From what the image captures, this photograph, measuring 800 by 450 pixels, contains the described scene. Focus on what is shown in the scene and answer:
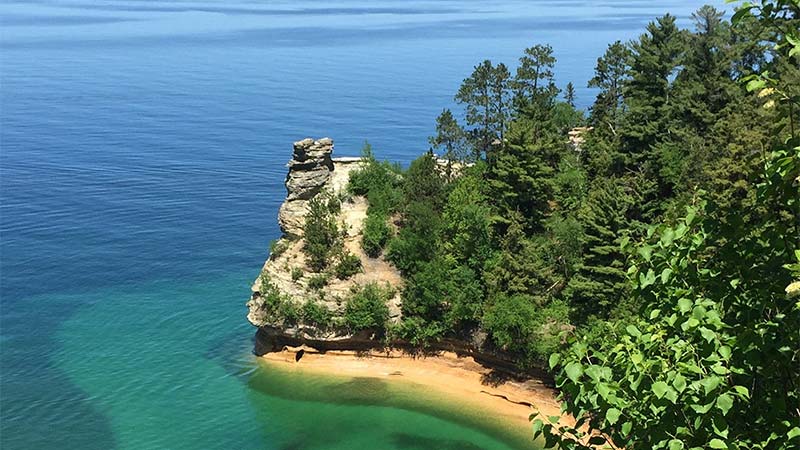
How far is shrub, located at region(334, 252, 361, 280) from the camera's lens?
4700 cm

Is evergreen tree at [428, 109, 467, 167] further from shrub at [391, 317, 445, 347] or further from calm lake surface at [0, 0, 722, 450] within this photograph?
calm lake surface at [0, 0, 722, 450]

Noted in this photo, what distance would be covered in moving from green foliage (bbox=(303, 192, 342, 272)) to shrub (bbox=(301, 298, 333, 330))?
288cm

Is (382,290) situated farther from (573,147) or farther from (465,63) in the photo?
(465,63)

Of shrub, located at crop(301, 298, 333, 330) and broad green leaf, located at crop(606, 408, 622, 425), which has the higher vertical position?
broad green leaf, located at crop(606, 408, 622, 425)

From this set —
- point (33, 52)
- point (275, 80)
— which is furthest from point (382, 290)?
point (33, 52)

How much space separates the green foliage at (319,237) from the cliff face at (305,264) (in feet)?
2.10

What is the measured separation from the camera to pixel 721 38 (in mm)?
51875

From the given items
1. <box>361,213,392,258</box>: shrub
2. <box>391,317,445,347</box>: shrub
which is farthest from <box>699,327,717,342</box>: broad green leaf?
<box>361,213,392,258</box>: shrub

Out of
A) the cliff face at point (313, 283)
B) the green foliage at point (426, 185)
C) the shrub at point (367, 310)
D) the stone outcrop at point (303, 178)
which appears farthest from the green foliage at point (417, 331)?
the stone outcrop at point (303, 178)

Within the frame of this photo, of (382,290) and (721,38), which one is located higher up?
(721,38)

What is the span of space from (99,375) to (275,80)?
320ft

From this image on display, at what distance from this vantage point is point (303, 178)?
172 ft

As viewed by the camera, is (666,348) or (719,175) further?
(719,175)

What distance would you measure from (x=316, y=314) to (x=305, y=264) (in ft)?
13.8
